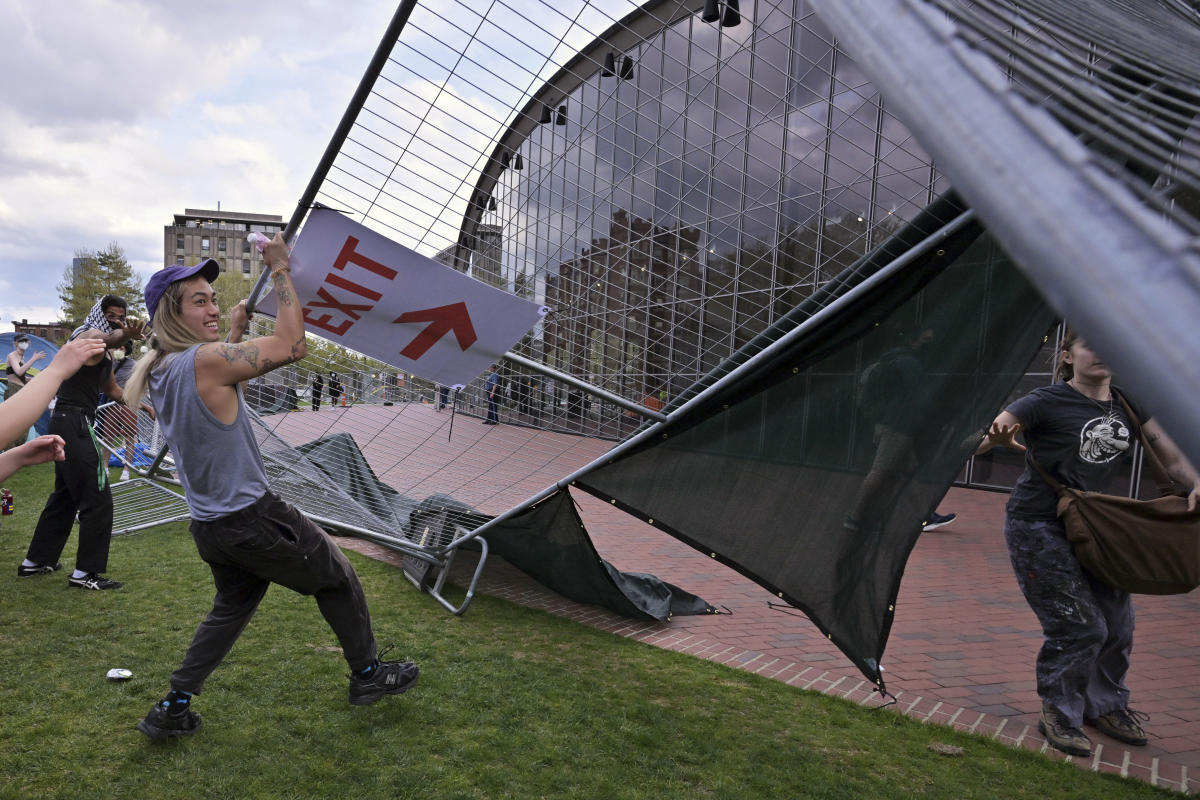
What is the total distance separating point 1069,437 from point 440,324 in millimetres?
2721

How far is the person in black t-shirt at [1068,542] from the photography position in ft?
10.8

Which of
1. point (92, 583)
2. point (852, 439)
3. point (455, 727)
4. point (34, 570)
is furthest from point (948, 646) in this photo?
point (34, 570)

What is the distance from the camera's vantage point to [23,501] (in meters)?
8.05

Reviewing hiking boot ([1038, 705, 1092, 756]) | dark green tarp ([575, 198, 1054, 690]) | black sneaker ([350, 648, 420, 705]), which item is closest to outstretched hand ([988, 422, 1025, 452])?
dark green tarp ([575, 198, 1054, 690])

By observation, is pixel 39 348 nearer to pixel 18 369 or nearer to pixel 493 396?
A: pixel 18 369

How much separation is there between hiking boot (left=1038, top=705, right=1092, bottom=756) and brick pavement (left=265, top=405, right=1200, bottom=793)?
4 cm

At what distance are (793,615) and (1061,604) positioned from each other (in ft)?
6.85

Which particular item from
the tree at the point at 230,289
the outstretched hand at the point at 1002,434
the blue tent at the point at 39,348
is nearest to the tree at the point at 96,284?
the tree at the point at 230,289

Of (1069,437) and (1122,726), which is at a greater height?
(1069,437)

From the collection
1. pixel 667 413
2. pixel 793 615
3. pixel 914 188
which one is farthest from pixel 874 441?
pixel 793 615

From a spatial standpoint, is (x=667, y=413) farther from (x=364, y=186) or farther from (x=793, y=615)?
(x=793, y=615)

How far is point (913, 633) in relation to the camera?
16.1 ft

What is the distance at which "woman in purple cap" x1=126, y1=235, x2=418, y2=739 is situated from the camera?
9.47 ft

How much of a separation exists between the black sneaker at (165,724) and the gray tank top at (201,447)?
780mm
